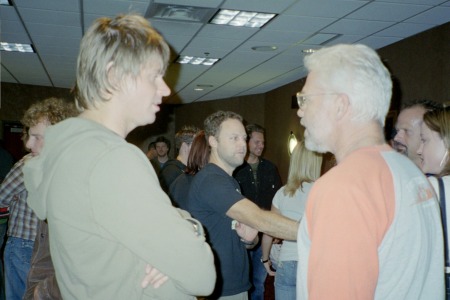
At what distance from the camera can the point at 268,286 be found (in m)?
5.47

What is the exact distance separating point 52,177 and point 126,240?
24 centimetres

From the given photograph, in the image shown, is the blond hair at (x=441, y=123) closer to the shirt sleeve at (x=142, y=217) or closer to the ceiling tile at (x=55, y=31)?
the shirt sleeve at (x=142, y=217)

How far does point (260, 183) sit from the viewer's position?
542 centimetres

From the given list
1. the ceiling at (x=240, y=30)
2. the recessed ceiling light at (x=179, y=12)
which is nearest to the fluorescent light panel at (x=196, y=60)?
the ceiling at (x=240, y=30)

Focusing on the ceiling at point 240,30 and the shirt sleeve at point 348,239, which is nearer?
the shirt sleeve at point 348,239

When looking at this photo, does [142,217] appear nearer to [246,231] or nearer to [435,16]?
[246,231]

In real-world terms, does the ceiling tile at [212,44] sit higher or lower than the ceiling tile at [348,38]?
higher

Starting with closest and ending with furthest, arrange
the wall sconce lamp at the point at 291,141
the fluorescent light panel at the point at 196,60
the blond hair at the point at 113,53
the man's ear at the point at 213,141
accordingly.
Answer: the blond hair at the point at 113,53
the man's ear at the point at 213,141
the fluorescent light panel at the point at 196,60
the wall sconce lamp at the point at 291,141

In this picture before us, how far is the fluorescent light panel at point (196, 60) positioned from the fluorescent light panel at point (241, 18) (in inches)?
73.2

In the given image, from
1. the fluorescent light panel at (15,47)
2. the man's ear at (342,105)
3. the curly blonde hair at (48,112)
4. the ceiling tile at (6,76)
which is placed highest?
the ceiling tile at (6,76)

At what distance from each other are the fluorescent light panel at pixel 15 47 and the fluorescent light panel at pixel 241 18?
126 inches

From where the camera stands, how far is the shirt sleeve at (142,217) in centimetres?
92

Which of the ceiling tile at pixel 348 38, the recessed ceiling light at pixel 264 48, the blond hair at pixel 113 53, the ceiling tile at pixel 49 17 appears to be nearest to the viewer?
the blond hair at pixel 113 53

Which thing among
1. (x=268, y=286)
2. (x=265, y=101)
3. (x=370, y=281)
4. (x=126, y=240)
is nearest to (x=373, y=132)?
(x=370, y=281)
